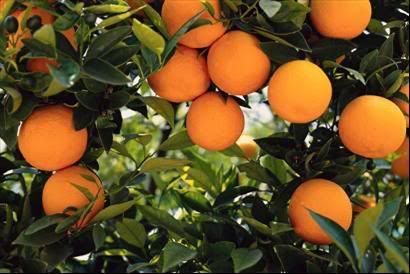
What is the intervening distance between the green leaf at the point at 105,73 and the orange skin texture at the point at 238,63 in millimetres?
177

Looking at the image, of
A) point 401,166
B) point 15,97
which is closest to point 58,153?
point 15,97

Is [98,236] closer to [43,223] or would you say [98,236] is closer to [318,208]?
[43,223]

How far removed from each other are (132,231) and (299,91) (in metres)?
0.39

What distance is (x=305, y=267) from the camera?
1.17 meters

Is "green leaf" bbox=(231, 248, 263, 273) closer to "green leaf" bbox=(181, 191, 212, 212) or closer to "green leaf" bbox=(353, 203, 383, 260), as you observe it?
"green leaf" bbox=(353, 203, 383, 260)

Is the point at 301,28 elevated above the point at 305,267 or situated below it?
above

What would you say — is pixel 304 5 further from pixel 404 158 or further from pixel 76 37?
pixel 404 158

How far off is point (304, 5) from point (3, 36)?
0.47 metres

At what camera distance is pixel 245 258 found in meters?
1.07

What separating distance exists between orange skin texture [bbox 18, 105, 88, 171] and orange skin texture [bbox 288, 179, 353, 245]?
376 mm

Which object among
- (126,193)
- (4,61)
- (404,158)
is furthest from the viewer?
(404,158)

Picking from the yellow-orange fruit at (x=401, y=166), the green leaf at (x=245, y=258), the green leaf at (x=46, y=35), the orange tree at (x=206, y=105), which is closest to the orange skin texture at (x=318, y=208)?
the orange tree at (x=206, y=105)

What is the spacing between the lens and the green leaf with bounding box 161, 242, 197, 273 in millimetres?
1064

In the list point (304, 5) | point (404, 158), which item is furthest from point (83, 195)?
point (404, 158)
